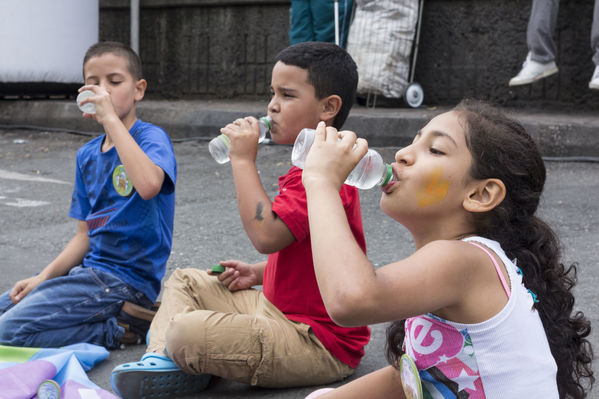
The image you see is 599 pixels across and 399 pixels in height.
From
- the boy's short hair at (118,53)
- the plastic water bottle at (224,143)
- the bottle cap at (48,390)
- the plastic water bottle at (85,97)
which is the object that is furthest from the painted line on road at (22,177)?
the bottle cap at (48,390)

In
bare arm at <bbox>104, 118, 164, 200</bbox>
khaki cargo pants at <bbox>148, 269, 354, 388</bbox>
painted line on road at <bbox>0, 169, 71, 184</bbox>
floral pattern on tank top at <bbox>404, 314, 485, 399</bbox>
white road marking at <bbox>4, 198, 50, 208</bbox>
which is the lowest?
painted line on road at <bbox>0, 169, 71, 184</bbox>

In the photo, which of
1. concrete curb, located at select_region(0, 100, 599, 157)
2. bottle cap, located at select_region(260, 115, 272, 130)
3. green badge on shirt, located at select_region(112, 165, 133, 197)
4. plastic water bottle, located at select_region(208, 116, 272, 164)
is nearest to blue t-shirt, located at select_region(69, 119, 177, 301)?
green badge on shirt, located at select_region(112, 165, 133, 197)

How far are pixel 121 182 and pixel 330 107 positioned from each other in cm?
80

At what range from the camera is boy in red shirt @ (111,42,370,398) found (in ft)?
6.92

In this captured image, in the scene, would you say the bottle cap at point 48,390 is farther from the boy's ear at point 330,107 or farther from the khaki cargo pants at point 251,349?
the boy's ear at point 330,107

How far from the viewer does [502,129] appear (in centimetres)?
162

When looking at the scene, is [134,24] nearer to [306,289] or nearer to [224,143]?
[224,143]

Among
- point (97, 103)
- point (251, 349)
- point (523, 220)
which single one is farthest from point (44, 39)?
point (523, 220)

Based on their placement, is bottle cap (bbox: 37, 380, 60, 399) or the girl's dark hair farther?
bottle cap (bbox: 37, 380, 60, 399)

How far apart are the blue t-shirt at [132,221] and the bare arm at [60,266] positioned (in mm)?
72

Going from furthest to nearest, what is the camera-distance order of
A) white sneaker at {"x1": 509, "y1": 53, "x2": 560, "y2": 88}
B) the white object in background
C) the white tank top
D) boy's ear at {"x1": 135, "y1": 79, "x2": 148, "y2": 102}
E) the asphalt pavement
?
1. the white object in background
2. white sneaker at {"x1": 509, "y1": 53, "x2": 560, "y2": 88}
3. the asphalt pavement
4. boy's ear at {"x1": 135, "y1": 79, "x2": 148, "y2": 102}
5. the white tank top

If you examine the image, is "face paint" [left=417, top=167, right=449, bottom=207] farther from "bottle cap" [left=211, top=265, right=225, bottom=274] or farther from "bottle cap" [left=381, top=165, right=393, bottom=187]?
"bottle cap" [left=211, top=265, right=225, bottom=274]

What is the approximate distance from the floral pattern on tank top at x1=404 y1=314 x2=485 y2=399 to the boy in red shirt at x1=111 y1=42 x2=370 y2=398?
60 centimetres

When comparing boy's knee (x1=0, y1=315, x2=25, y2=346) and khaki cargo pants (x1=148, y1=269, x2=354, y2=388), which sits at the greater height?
khaki cargo pants (x1=148, y1=269, x2=354, y2=388)
